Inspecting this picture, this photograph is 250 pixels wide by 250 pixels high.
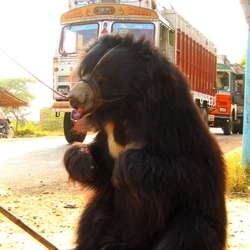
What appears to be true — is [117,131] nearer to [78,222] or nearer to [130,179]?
[130,179]

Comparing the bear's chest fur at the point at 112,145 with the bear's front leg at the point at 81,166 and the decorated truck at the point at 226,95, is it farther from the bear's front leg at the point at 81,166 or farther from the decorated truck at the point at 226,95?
the decorated truck at the point at 226,95

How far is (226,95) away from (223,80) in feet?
2.99

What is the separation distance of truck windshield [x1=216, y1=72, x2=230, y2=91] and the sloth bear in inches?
731

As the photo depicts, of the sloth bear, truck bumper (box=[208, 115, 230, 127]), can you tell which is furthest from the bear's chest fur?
truck bumper (box=[208, 115, 230, 127])

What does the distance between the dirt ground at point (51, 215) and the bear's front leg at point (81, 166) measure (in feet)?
0.83

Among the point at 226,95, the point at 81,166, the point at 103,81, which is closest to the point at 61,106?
the point at 81,166

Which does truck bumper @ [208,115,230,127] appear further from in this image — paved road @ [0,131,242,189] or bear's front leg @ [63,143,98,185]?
bear's front leg @ [63,143,98,185]

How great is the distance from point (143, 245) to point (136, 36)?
1065 mm

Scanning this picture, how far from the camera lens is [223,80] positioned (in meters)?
20.8

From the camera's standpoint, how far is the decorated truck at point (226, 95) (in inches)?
789

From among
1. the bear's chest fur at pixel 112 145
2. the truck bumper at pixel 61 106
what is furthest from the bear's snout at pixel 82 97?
the truck bumper at pixel 61 106

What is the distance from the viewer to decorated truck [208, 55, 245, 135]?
20.0 meters

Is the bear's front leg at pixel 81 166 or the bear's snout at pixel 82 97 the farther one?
the bear's front leg at pixel 81 166

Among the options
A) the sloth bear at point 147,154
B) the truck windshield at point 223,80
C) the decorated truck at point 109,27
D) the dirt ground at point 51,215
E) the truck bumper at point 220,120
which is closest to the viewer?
the sloth bear at point 147,154
